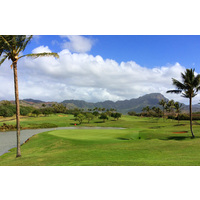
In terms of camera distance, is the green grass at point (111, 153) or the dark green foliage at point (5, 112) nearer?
the green grass at point (111, 153)

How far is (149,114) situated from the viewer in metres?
132

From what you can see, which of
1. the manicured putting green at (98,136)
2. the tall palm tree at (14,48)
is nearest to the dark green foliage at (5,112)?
the manicured putting green at (98,136)

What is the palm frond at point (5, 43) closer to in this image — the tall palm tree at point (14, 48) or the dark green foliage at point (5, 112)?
the tall palm tree at point (14, 48)

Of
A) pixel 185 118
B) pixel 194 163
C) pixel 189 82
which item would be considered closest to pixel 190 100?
pixel 189 82

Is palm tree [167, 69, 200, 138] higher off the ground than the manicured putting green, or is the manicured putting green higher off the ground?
palm tree [167, 69, 200, 138]

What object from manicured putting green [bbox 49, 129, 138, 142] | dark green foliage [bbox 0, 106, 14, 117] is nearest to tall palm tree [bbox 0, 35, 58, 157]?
manicured putting green [bbox 49, 129, 138, 142]

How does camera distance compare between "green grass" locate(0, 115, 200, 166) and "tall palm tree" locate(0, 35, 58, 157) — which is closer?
"green grass" locate(0, 115, 200, 166)

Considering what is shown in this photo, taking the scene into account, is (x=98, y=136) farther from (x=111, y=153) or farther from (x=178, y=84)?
(x=178, y=84)

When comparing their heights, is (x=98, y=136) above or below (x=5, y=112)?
below

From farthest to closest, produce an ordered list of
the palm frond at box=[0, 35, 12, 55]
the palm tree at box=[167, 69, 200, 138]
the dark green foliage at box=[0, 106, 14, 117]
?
1. the dark green foliage at box=[0, 106, 14, 117]
2. the palm tree at box=[167, 69, 200, 138]
3. the palm frond at box=[0, 35, 12, 55]

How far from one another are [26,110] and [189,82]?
381 feet

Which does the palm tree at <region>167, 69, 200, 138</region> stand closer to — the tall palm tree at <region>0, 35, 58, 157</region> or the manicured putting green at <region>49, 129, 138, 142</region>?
the manicured putting green at <region>49, 129, 138, 142</region>

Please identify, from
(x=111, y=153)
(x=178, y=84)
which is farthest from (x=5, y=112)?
(x=111, y=153)
